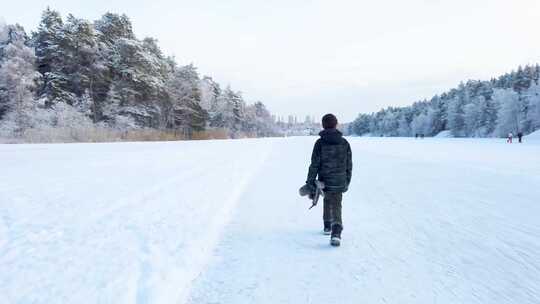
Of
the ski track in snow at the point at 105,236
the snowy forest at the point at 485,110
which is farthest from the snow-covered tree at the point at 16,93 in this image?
the snowy forest at the point at 485,110

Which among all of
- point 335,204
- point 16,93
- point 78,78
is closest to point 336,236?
point 335,204

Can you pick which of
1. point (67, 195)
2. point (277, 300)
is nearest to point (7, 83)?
point (67, 195)

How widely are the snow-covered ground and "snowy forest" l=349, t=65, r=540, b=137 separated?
219ft

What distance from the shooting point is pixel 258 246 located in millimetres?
4094

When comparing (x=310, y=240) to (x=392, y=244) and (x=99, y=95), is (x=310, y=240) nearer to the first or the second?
(x=392, y=244)

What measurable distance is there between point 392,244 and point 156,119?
4973 cm

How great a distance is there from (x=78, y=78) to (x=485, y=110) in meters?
83.8

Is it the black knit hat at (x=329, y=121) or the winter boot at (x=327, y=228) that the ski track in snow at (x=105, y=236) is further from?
the black knit hat at (x=329, y=121)

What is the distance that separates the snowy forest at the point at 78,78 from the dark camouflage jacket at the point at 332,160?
28.0m

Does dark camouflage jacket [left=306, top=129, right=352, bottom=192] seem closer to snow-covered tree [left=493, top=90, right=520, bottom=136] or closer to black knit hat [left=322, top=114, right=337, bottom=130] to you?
black knit hat [left=322, top=114, right=337, bottom=130]

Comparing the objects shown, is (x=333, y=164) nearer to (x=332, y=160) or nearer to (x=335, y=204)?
(x=332, y=160)

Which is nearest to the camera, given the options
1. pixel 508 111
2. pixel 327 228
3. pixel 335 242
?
pixel 335 242

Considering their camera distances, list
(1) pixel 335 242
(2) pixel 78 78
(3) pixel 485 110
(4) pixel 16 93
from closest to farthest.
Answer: (1) pixel 335 242, (4) pixel 16 93, (2) pixel 78 78, (3) pixel 485 110

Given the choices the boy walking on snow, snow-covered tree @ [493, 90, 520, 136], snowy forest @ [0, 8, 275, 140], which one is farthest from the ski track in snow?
snow-covered tree @ [493, 90, 520, 136]
